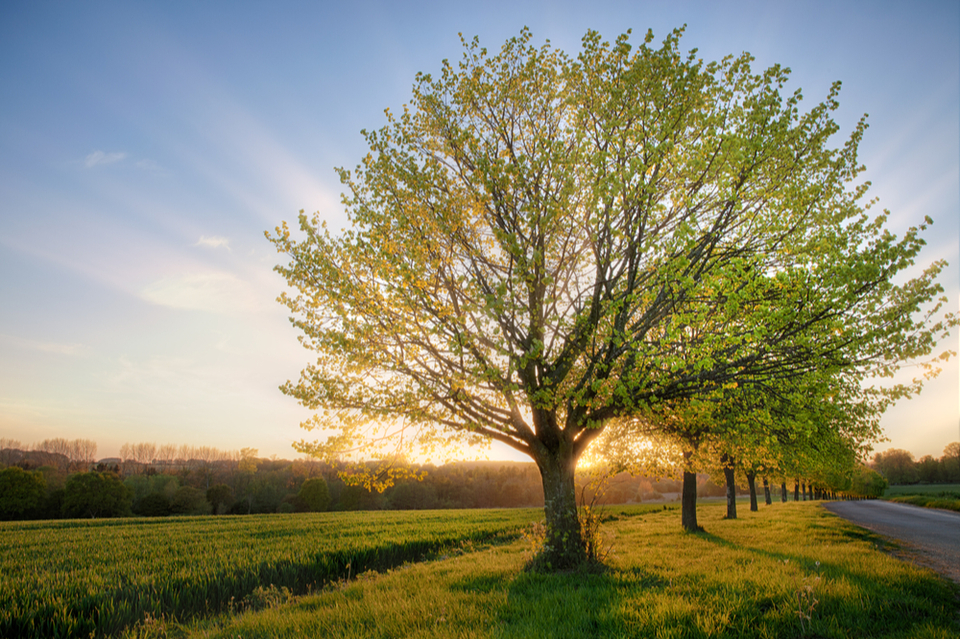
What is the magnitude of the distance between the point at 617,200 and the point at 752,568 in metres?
8.96

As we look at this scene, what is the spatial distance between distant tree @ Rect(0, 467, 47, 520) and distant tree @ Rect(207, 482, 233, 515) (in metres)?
17.6

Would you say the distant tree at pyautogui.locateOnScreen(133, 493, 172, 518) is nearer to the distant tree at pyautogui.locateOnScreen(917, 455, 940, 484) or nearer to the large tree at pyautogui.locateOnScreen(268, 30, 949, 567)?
the large tree at pyautogui.locateOnScreen(268, 30, 949, 567)

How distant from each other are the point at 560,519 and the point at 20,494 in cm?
6901

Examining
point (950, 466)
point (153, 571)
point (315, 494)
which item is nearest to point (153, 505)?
point (315, 494)

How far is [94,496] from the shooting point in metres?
50.9

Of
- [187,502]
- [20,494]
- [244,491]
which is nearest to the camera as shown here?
[20,494]

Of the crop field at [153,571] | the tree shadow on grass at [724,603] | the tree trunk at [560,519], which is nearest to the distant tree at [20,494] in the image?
the crop field at [153,571]

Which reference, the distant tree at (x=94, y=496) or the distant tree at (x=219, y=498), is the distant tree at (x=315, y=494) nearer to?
the distant tree at (x=219, y=498)

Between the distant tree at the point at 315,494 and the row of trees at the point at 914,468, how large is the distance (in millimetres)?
120662

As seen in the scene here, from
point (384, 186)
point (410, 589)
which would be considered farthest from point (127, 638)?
point (384, 186)

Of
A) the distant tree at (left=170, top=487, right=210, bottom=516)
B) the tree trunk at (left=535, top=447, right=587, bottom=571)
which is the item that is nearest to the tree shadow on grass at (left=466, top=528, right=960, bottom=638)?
the tree trunk at (left=535, top=447, right=587, bottom=571)

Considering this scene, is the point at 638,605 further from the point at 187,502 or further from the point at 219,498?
the point at 219,498

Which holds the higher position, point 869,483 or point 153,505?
point 869,483

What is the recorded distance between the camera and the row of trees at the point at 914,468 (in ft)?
313
